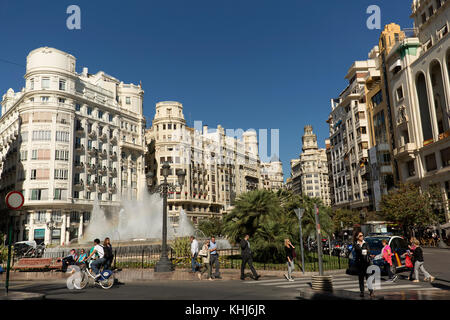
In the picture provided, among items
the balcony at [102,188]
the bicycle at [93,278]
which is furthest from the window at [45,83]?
the bicycle at [93,278]

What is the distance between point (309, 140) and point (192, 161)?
98.2 metres

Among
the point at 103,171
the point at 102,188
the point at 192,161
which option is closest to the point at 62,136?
the point at 103,171

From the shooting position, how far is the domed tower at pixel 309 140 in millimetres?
167125

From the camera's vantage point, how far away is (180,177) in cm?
1836

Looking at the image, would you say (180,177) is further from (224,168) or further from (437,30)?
(224,168)

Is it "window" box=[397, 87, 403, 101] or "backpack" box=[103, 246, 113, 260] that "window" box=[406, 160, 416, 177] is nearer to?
"window" box=[397, 87, 403, 101]

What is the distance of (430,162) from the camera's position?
140ft

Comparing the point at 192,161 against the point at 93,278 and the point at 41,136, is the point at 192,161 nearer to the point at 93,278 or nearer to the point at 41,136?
the point at 41,136

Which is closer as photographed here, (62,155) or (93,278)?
(93,278)

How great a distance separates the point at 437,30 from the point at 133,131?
5127 centimetres

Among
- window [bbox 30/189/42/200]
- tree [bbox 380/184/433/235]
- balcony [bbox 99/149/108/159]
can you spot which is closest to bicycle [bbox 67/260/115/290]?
tree [bbox 380/184/433/235]

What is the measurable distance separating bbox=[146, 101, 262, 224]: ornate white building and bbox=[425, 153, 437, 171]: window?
37.8 m

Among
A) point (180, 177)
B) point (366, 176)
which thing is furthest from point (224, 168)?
point (180, 177)

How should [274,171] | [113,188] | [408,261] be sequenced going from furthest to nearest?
1. [274,171]
2. [113,188]
3. [408,261]
